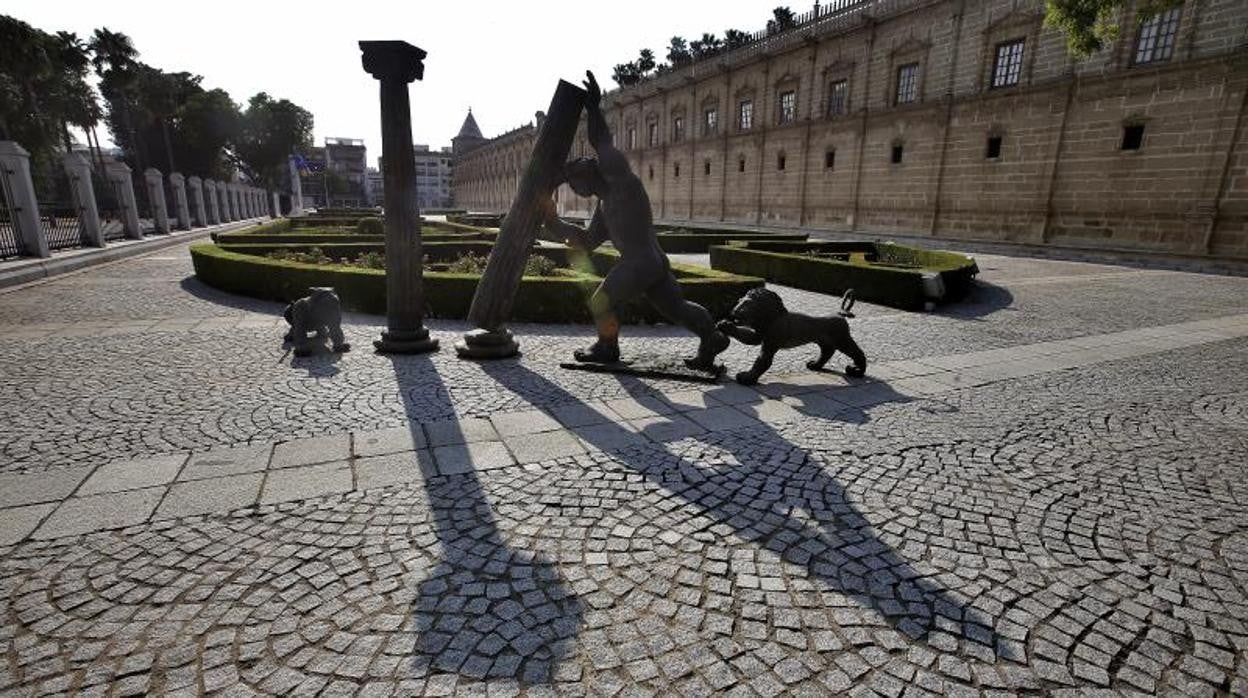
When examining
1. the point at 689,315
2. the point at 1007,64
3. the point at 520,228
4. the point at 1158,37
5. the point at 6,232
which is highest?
the point at 1007,64

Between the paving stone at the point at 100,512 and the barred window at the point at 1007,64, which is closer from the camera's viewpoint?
the paving stone at the point at 100,512

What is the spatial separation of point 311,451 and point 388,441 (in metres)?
0.50

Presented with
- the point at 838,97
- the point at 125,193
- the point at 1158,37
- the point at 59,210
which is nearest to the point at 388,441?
the point at 59,210

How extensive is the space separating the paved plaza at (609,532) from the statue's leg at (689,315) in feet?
1.55

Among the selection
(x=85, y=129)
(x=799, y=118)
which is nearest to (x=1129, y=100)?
(x=799, y=118)

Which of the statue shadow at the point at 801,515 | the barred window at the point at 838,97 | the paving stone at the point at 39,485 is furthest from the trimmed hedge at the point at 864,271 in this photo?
the barred window at the point at 838,97

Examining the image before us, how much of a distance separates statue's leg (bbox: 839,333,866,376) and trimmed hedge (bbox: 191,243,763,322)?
3323mm

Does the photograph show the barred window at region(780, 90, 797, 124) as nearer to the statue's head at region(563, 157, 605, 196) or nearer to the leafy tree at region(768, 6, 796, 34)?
the leafy tree at region(768, 6, 796, 34)

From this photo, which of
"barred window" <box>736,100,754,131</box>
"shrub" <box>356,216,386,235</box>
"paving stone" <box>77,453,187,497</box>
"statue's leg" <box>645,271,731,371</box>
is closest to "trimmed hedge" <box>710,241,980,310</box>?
"statue's leg" <box>645,271,731,371</box>

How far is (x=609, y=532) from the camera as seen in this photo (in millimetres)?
3066

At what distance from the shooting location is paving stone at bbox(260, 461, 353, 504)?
3.35 metres

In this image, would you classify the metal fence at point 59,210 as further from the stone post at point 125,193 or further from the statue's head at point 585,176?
the statue's head at point 585,176

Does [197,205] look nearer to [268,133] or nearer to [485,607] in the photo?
[485,607]

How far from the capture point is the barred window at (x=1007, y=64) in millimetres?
21938
